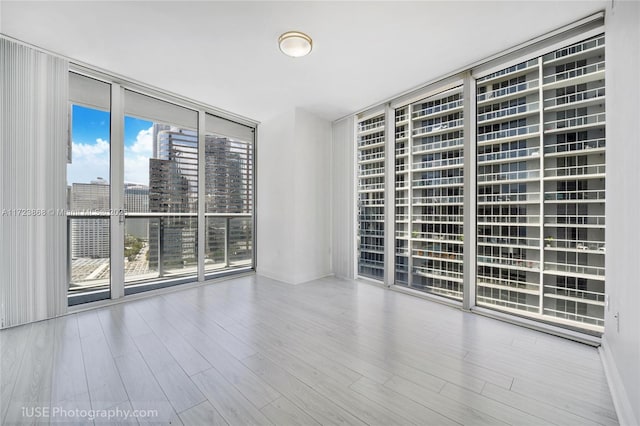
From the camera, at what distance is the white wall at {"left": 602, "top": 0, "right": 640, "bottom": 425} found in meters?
1.26

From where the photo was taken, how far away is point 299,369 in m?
1.78

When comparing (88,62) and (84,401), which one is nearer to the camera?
(84,401)

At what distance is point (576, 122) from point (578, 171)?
0.45 m

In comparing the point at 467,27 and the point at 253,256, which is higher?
the point at 467,27

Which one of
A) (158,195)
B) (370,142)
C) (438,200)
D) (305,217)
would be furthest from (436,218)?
(158,195)

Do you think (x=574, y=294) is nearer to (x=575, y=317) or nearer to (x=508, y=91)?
(x=575, y=317)

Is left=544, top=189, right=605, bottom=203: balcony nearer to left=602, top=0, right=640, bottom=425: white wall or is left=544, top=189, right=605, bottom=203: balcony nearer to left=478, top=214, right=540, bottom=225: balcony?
left=478, top=214, right=540, bottom=225: balcony

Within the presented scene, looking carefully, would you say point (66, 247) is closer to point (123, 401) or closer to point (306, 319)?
point (123, 401)

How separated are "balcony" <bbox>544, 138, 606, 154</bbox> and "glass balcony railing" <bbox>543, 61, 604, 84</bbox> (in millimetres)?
611

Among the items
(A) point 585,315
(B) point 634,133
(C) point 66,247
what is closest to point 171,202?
(C) point 66,247

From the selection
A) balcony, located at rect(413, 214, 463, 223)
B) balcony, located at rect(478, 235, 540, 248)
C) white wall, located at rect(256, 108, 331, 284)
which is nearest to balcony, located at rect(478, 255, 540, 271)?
balcony, located at rect(478, 235, 540, 248)

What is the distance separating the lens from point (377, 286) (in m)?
3.83

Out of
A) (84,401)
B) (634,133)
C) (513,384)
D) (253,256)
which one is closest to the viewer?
(634,133)

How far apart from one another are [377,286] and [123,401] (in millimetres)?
3114
